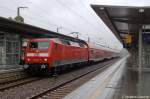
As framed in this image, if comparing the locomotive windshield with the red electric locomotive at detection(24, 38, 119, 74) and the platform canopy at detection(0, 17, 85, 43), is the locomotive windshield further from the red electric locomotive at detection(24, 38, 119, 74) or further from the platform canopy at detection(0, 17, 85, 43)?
the platform canopy at detection(0, 17, 85, 43)

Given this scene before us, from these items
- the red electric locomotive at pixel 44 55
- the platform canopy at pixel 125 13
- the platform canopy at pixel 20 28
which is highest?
the platform canopy at pixel 125 13

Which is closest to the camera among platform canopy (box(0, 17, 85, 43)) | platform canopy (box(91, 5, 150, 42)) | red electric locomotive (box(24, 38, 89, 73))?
platform canopy (box(91, 5, 150, 42))

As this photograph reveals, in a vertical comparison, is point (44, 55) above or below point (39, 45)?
below

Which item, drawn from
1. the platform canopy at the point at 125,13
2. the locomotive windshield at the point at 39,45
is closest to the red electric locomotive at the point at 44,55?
the locomotive windshield at the point at 39,45

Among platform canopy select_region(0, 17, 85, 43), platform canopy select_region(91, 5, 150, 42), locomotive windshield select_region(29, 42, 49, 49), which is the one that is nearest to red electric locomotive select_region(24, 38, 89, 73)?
locomotive windshield select_region(29, 42, 49, 49)

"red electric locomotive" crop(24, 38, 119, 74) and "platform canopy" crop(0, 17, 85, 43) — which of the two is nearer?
"red electric locomotive" crop(24, 38, 119, 74)

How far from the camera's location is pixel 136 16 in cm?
2527

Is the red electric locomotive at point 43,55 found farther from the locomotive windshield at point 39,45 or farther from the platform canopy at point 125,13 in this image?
the platform canopy at point 125,13

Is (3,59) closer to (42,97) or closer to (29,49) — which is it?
(29,49)

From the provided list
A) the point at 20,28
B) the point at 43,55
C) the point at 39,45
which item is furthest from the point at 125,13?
the point at 20,28

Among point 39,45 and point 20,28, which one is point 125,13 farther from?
point 20,28

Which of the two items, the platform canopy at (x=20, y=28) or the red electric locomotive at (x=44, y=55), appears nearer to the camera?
the red electric locomotive at (x=44, y=55)

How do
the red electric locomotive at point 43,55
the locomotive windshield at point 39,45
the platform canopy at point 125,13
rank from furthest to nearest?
the locomotive windshield at point 39,45 < the red electric locomotive at point 43,55 < the platform canopy at point 125,13

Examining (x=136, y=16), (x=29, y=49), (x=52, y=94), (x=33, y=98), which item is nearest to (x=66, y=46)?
(x=29, y=49)
